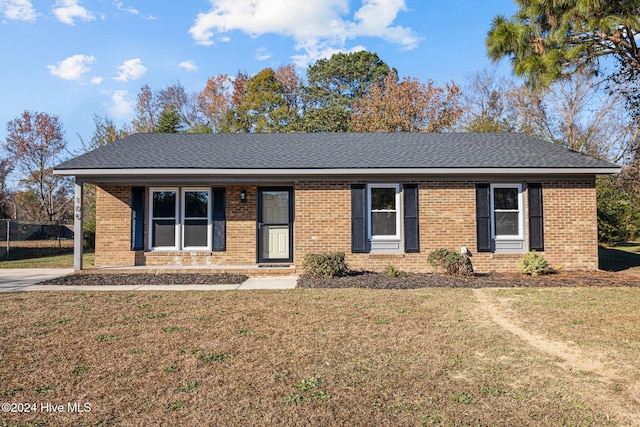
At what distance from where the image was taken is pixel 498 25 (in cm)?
1071

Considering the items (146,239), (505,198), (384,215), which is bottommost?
(146,239)

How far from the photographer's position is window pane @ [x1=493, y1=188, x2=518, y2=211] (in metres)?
10.9

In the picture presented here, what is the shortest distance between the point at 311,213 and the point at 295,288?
8.68ft

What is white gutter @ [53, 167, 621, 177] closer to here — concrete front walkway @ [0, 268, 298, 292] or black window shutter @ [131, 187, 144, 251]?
black window shutter @ [131, 187, 144, 251]

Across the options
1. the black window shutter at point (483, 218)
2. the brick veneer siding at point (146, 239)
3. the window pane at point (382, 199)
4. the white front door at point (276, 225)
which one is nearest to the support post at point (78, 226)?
the brick veneer siding at point (146, 239)

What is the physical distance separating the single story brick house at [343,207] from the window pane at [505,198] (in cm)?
3

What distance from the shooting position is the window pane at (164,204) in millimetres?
11281

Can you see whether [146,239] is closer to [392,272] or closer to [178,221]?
[178,221]

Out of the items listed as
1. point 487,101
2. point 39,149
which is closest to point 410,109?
point 487,101

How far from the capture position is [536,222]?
10.6 meters

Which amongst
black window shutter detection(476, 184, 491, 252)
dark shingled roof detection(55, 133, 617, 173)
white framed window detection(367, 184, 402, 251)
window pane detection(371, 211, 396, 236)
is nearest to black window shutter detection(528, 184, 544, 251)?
dark shingled roof detection(55, 133, 617, 173)

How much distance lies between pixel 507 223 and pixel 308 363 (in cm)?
851

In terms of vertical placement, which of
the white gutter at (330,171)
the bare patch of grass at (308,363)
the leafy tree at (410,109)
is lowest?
the bare patch of grass at (308,363)

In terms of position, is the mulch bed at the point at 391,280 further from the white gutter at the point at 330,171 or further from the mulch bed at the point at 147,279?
the white gutter at the point at 330,171
